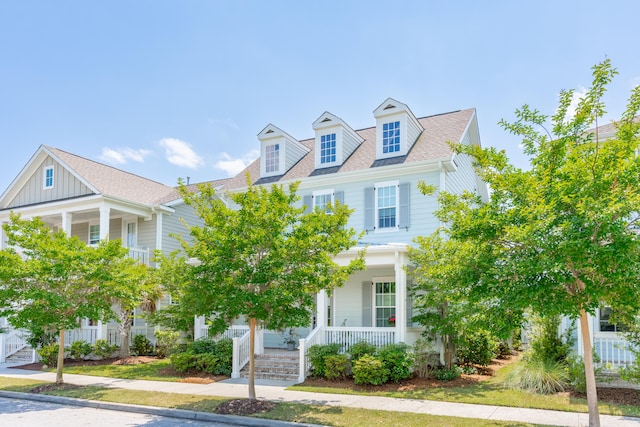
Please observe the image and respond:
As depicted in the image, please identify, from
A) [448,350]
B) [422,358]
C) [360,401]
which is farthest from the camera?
[448,350]

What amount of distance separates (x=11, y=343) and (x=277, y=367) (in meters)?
12.4

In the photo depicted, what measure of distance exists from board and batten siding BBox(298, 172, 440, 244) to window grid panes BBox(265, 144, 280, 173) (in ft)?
12.9

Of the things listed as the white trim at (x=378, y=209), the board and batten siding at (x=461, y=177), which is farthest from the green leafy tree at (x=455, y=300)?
the board and batten siding at (x=461, y=177)

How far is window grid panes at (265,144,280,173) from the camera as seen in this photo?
19969mm

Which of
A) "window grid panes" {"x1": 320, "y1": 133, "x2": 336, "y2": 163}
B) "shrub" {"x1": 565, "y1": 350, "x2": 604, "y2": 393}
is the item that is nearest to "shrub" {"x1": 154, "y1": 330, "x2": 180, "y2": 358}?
"window grid panes" {"x1": 320, "y1": 133, "x2": 336, "y2": 163}

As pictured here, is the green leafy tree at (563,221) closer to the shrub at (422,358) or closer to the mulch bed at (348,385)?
the mulch bed at (348,385)

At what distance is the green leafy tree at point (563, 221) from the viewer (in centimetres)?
653

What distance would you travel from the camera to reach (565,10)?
1135 cm

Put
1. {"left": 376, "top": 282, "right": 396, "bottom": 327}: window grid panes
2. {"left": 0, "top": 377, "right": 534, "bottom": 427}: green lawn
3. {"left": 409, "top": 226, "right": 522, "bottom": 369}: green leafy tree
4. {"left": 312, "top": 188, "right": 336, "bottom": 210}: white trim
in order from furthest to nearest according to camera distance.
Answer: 1. {"left": 312, "top": 188, "right": 336, "bottom": 210}: white trim
2. {"left": 376, "top": 282, "right": 396, "bottom": 327}: window grid panes
3. {"left": 0, "top": 377, "right": 534, "bottom": 427}: green lawn
4. {"left": 409, "top": 226, "right": 522, "bottom": 369}: green leafy tree

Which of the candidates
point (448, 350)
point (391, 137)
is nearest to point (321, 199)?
point (391, 137)

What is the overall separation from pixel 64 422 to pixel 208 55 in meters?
10.8

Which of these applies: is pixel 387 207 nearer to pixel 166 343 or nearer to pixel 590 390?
pixel 166 343

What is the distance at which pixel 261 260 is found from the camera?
10141mm

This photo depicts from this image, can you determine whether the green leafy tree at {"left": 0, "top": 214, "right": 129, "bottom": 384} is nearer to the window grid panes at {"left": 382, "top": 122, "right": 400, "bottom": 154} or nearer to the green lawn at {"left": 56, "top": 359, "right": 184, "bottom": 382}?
the green lawn at {"left": 56, "top": 359, "right": 184, "bottom": 382}
